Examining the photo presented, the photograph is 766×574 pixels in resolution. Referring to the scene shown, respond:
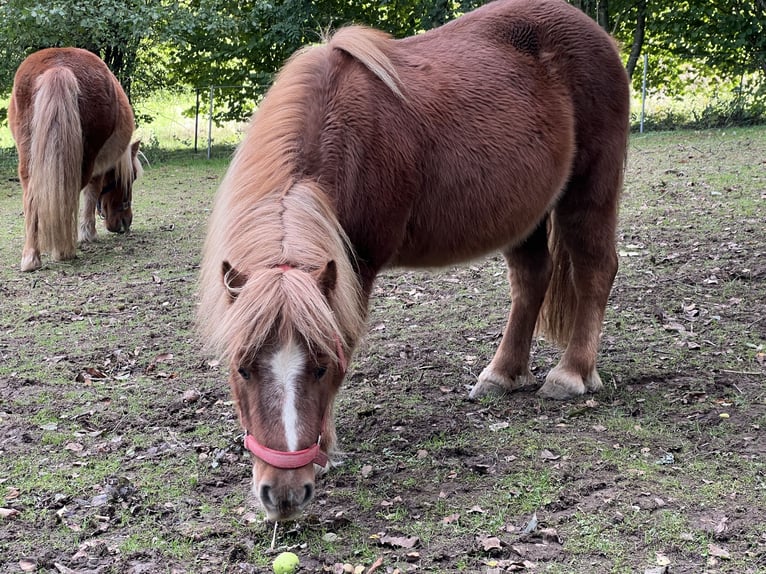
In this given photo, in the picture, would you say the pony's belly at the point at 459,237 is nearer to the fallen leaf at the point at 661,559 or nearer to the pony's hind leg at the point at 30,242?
the fallen leaf at the point at 661,559

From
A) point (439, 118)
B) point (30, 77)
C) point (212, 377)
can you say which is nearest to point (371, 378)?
point (212, 377)

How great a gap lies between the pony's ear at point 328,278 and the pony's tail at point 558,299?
227 cm

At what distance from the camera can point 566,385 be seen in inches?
169

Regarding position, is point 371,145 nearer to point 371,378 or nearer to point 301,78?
point 301,78

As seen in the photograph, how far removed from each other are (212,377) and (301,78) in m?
2.13

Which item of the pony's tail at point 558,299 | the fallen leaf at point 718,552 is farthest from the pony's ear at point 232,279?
the pony's tail at point 558,299

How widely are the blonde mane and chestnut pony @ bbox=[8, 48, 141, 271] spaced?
456 centimetres

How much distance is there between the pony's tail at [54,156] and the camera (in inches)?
281

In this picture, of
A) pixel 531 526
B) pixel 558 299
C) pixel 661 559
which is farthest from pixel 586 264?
pixel 661 559

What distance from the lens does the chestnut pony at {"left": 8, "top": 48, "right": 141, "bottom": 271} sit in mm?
7137

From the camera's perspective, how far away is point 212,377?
184 inches

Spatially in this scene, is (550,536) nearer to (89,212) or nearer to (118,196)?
(89,212)

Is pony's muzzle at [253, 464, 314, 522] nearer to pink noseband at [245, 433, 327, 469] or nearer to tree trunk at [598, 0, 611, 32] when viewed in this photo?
pink noseband at [245, 433, 327, 469]

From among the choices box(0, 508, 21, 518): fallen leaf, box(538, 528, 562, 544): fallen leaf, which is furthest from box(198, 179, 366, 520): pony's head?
box(0, 508, 21, 518): fallen leaf
